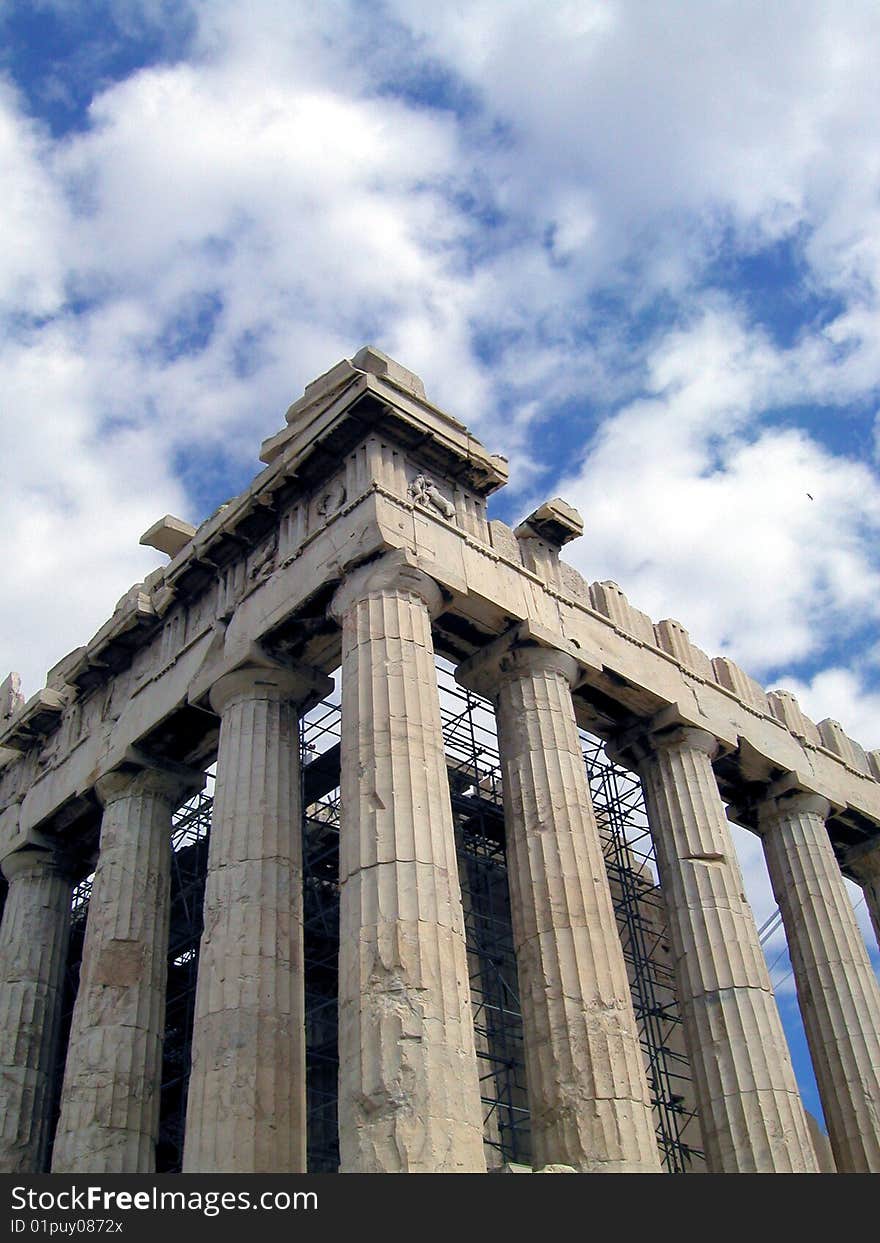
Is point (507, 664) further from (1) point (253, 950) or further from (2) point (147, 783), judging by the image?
(2) point (147, 783)

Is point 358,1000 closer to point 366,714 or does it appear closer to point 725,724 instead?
point 366,714

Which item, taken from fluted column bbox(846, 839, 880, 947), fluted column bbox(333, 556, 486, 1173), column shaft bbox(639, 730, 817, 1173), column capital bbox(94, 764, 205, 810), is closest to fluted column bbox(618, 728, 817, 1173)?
column shaft bbox(639, 730, 817, 1173)

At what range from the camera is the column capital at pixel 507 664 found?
20.9 m

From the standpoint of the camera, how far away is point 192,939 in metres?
27.8

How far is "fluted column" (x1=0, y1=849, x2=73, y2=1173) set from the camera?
22.0m

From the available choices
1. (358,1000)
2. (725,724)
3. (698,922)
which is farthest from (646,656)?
(358,1000)

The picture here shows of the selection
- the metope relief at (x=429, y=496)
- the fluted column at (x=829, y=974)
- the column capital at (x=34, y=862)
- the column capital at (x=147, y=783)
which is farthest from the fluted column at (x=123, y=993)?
the fluted column at (x=829, y=974)

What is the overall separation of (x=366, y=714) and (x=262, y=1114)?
553 cm

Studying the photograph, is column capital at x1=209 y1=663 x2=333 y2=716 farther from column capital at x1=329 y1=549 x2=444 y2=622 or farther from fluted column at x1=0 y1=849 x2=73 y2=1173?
fluted column at x1=0 y1=849 x2=73 y2=1173

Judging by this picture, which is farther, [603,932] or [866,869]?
[866,869]

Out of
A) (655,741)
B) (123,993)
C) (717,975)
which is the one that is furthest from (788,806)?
(123,993)

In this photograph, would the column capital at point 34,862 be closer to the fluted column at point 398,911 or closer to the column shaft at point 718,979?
the fluted column at point 398,911

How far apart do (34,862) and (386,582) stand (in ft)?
36.8
